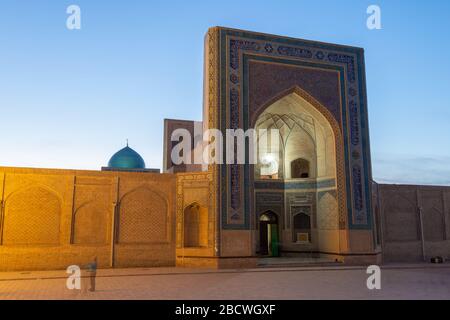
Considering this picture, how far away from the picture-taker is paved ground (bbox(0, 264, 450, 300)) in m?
8.09

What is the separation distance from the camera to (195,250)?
13.6m

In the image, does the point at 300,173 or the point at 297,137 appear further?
the point at 300,173

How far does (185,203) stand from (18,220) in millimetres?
5101

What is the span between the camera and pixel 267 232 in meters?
18.0

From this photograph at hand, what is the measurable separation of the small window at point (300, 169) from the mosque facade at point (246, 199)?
0.56 m

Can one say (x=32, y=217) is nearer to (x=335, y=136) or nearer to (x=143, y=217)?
(x=143, y=217)

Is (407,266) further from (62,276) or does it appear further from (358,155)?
(62,276)

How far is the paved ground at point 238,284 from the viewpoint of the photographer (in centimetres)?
809

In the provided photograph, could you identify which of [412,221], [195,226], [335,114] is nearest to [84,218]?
[195,226]

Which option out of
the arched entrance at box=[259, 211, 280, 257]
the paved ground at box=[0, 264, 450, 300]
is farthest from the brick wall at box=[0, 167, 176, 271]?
the arched entrance at box=[259, 211, 280, 257]

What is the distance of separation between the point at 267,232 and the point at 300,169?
123 inches

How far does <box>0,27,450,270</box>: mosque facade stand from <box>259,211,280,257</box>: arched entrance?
0.10m

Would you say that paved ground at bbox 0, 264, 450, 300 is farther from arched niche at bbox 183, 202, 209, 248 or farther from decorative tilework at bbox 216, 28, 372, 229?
decorative tilework at bbox 216, 28, 372, 229
